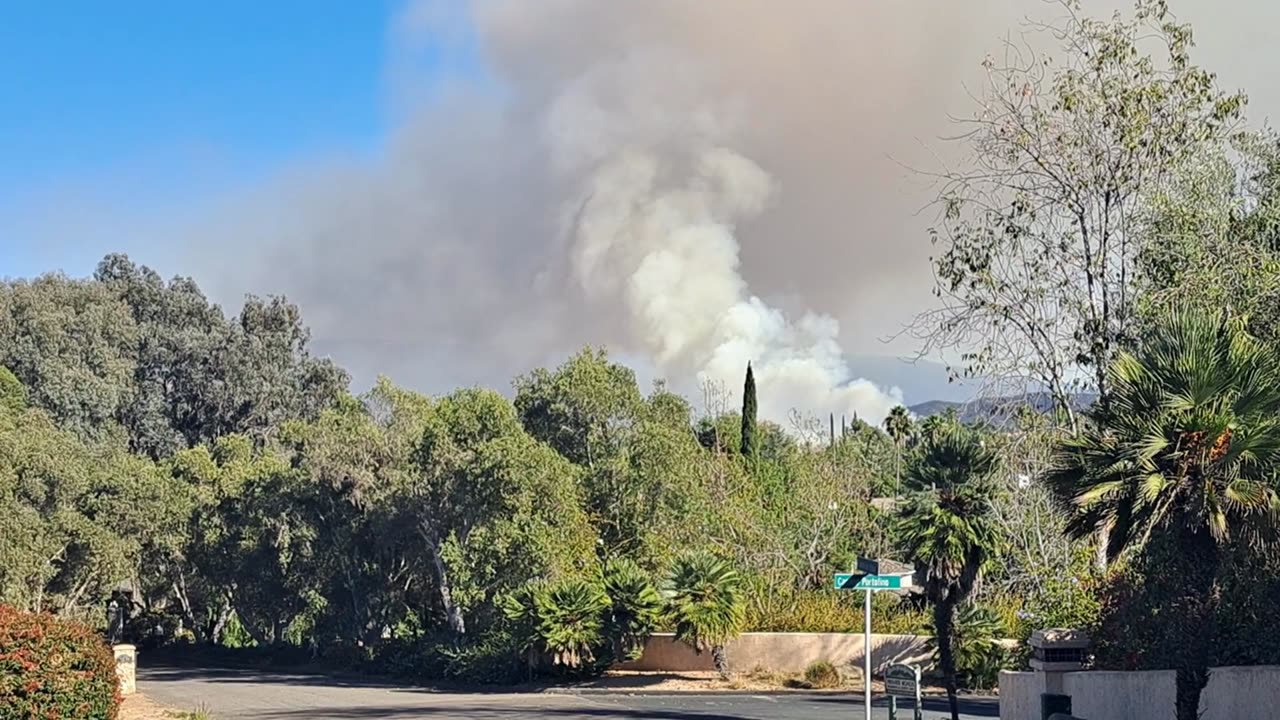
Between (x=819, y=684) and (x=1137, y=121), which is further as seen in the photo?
(x=819, y=684)

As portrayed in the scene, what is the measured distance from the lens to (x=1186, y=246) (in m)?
21.7

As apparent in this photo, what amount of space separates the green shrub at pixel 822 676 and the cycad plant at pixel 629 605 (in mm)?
3917

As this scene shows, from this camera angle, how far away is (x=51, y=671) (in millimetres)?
19203

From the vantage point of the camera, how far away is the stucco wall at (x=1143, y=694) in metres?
15.2

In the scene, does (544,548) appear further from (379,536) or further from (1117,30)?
(1117,30)

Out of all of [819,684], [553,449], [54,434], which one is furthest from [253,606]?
[819,684]

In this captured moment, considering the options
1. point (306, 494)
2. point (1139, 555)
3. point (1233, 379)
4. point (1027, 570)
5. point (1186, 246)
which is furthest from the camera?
point (306, 494)

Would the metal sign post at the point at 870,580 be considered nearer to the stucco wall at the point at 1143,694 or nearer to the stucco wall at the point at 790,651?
the stucco wall at the point at 1143,694

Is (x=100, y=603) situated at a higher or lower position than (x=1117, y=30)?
lower

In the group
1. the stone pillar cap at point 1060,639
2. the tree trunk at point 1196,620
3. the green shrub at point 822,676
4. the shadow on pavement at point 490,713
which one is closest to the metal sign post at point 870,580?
the stone pillar cap at point 1060,639

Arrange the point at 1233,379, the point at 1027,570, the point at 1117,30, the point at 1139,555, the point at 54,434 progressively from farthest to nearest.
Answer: the point at 54,434, the point at 1027,570, the point at 1117,30, the point at 1139,555, the point at 1233,379

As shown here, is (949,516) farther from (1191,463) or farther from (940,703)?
(1191,463)

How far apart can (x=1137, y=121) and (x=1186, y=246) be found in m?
2.41

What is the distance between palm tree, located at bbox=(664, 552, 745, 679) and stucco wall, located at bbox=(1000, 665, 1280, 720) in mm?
12836
